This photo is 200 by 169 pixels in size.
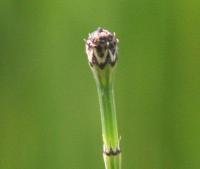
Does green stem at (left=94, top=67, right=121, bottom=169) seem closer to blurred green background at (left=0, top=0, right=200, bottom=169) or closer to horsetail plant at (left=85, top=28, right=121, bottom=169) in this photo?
horsetail plant at (left=85, top=28, right=121, bottom=169)

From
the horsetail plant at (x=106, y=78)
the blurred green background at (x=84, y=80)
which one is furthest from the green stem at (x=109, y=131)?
the blurred green background at (x=84, y=80)

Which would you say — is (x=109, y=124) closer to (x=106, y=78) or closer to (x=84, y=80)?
(x=106, y=78)

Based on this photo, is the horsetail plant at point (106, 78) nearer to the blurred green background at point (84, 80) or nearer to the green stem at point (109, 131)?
the green stem at point (109, 131)

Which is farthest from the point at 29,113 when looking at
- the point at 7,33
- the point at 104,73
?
the point at 104,73

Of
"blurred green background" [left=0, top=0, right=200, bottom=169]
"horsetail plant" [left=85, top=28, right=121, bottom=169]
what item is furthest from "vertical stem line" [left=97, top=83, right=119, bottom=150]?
"blurred green background" [left=0, top=0, right=200, bottom=169]

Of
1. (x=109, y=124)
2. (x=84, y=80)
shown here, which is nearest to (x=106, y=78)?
(x=109, y=124)

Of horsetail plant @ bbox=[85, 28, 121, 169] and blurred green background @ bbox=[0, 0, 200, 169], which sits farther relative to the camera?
blurred green background @ bbox=[0, 0, 200, 169]

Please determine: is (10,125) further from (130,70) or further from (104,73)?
(104,73)
